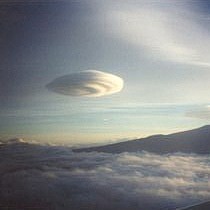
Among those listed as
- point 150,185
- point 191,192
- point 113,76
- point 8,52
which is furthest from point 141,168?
point 8,52

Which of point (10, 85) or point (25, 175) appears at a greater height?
point (10, 85)

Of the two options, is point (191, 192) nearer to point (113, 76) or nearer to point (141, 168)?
point (141, 168)

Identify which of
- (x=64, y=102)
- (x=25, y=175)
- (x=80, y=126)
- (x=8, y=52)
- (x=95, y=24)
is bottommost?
(x=25, y=175)

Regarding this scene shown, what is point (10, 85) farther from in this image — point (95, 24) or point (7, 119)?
point (95, 24)

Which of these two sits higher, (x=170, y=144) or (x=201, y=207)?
(x=170, y=144)

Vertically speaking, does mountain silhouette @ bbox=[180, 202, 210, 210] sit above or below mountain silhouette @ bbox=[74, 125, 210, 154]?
below

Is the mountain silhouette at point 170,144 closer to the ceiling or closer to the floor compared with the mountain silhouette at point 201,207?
closer to the ceiling
